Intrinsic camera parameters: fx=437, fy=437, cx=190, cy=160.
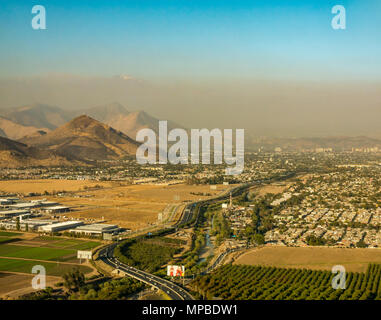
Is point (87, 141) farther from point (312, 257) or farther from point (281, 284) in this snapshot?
point (281, 284)

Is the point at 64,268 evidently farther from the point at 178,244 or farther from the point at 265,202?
the point at 265,202

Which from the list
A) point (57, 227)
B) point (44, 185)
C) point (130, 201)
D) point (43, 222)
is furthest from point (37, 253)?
point (44, 185)

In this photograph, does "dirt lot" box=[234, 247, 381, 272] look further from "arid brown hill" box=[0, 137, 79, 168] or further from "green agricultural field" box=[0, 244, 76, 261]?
"arid brown hill" box=[0, 137, 79, 168]

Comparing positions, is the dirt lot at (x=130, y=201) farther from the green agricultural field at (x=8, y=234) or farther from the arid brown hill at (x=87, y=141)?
the arid brown hill at (x=87, y=141)

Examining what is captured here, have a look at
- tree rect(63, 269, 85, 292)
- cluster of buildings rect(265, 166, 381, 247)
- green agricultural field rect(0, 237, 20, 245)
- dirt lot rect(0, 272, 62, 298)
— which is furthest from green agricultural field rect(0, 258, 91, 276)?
cluster of buildings rect(265, 166, 381, 247)

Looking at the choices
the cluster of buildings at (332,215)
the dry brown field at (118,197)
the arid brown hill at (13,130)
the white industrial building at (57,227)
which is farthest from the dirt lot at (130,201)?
the arid brown hill at (13,130)

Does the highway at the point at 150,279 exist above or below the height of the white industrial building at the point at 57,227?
above
